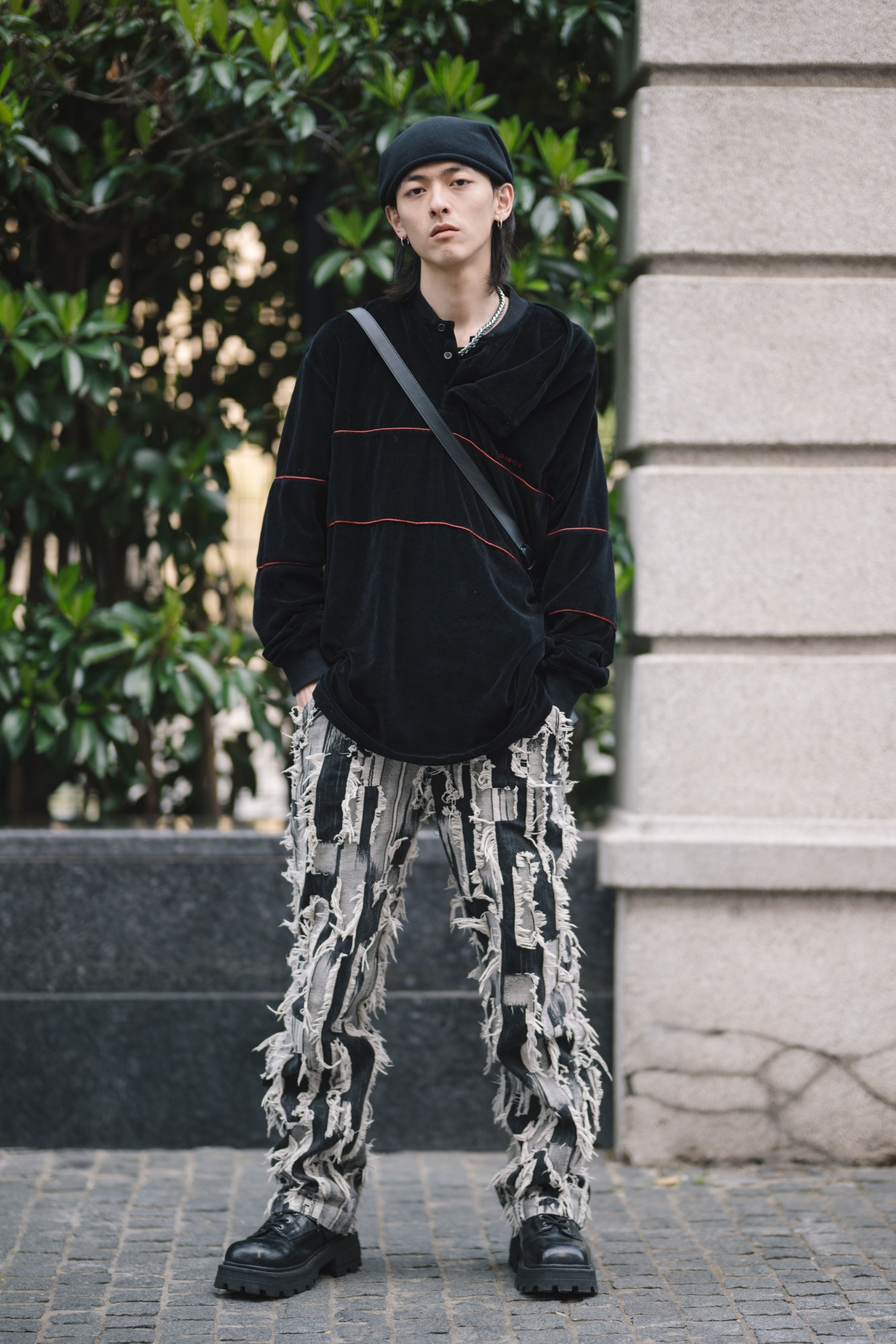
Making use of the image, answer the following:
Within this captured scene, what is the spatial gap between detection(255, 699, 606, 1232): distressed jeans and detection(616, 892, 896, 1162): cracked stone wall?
860 millimetres

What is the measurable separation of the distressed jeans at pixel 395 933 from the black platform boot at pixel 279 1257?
0.04 m

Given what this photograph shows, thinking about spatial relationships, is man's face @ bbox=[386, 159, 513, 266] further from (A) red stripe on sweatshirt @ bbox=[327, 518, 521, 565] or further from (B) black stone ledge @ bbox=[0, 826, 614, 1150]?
(B) black stone ledge @ bbox=[0, 826, 614, 1150]

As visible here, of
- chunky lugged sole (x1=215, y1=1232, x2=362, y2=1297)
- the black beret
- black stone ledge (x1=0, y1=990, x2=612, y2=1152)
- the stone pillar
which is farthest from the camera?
black stone ledge (x1=0, y1=990, x2=612, y2=1152)

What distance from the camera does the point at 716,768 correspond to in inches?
159

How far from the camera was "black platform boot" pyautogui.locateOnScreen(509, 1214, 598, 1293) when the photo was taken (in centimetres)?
310

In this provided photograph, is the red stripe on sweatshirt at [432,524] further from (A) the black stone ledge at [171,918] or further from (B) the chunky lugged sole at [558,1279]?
(B) the chunky lugged sole at [558,1279]

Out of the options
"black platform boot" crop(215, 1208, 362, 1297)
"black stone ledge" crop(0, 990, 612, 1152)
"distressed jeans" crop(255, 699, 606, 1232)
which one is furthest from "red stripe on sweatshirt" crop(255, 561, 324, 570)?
"black stone ledge" crop(0, 990, 612, 1152)

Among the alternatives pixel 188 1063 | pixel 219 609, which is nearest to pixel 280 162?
pixel 219 609

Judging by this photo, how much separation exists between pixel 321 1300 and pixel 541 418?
1.92m

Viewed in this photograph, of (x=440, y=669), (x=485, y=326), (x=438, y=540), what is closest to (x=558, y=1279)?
(x=440, y=669)

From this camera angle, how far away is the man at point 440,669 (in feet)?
9.94

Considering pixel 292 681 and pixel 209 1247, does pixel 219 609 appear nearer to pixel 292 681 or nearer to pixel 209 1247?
pixel 292 681

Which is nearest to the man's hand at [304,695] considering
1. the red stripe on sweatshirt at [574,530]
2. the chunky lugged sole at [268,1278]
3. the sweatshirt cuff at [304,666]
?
the sweatshirt cuff at [304,666]

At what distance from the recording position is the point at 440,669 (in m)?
3.02
